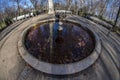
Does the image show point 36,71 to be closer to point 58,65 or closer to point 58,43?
point 58,65

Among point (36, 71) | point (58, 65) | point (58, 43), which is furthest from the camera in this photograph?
point (58, 43)

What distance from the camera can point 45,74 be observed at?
891cm

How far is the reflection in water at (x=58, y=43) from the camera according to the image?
33.1ft

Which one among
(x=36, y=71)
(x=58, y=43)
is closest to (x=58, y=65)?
(x=36, y=71)

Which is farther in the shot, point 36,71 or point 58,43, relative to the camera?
point 58,43

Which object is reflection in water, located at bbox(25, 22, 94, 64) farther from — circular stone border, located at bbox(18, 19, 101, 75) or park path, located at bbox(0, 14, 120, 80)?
park path, located at bbox(0, 14, 120, 80)

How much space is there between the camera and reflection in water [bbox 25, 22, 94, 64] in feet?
33.1

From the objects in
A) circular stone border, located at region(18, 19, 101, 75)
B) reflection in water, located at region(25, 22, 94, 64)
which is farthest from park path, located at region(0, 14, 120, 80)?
reflection in water, located at region(25, 22, 94, 64)

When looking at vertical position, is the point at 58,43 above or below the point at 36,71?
above

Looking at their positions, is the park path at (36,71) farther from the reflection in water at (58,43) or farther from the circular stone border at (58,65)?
the reflection in water at (58,43)

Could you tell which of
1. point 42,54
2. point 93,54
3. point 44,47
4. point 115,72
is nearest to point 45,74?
point 42,54

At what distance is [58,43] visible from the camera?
37.6 feet

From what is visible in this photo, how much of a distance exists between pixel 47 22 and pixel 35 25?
4.72ft

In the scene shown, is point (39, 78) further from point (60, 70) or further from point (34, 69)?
point (60, 70)
